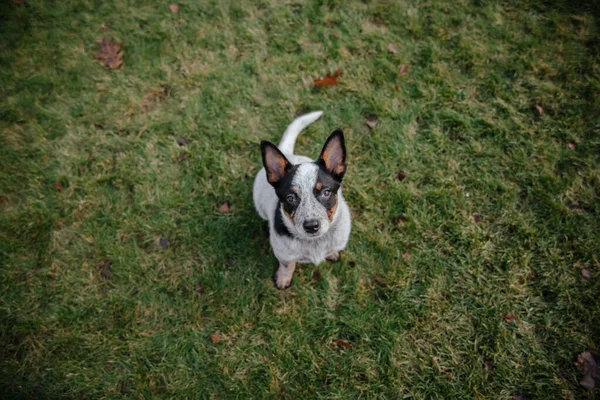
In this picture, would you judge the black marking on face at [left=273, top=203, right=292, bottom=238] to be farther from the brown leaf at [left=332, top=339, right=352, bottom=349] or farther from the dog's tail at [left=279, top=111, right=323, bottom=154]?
the brown leaf at [left=332, top=339, right=352, bottom=349]

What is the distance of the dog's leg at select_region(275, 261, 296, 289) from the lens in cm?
348

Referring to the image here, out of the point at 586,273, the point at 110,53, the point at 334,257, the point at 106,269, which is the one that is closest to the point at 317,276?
the point at 334,257

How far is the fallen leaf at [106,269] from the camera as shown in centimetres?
384

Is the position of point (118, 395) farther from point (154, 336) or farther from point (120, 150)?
point (120, 150)

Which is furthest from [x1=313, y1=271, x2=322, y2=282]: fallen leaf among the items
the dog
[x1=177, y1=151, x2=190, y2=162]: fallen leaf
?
[x1=177, y1=151, x2=190, y2=162]: fallen leaf

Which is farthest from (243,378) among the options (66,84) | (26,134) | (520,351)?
(66,84)

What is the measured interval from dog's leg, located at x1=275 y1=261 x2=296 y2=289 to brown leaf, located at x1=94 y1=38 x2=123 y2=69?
12.8 ft

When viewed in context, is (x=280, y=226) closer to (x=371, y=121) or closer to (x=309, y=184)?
(x=309, y=184)

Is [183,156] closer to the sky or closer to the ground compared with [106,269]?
closer to the sky

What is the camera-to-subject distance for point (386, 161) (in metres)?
4.12

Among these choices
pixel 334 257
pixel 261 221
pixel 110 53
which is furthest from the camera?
pixel 110 53

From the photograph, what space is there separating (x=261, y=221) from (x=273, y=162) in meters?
1.40

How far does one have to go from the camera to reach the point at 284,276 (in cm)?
357

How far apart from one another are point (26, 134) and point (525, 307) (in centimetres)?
653
